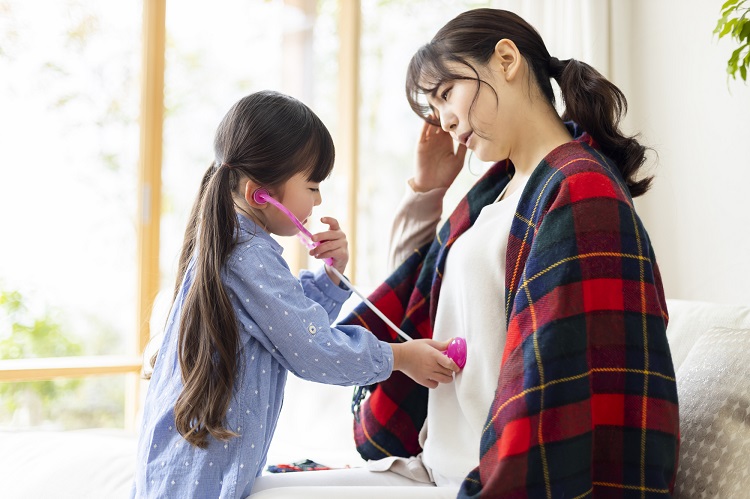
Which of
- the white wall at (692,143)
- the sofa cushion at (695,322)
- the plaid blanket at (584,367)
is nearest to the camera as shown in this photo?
the plaid blanket at (584,367)

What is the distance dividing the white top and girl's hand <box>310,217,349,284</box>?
256 mm

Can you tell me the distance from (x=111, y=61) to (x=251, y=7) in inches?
25.8

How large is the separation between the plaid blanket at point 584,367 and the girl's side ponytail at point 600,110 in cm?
17

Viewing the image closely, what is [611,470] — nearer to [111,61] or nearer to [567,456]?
[567,456]

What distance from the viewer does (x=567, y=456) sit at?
1.03m

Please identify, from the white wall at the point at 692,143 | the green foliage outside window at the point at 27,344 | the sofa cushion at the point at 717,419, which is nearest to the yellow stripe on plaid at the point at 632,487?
the sofa cushion at the point at 717,419

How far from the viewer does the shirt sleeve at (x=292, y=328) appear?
124cm

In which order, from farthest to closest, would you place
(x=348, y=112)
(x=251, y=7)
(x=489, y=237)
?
(x=348, y=112) → (x=251, y=7) → (x=489, y=237)

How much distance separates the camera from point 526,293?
3.66 feet

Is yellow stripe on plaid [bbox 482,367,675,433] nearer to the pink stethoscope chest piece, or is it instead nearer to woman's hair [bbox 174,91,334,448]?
the pink stethoscope chest piece

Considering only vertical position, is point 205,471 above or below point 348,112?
below

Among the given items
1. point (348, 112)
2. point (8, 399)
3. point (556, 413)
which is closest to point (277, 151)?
point (556, 413)

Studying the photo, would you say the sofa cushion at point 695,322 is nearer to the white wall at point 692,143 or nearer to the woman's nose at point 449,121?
the woman's nose at point 449,121

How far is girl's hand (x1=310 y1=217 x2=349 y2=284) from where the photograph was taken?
1.53m
